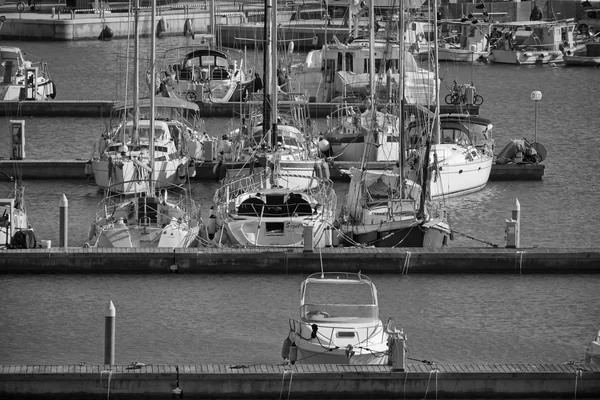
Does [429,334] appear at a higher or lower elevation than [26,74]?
lower

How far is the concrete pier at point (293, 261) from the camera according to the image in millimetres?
35719

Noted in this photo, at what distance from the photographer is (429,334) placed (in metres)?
32.2

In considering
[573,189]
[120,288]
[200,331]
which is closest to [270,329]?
[200,331]

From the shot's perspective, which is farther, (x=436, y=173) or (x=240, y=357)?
(x=436, y=173)

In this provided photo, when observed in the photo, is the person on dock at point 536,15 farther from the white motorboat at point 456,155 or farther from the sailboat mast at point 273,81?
the sailboat mast at point 273,81

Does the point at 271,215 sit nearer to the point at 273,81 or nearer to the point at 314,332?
the point at 273,81

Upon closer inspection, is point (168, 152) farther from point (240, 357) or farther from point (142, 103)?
point (240, 357)

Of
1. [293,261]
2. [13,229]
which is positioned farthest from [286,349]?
[13,229]

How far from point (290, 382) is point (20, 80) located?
3623 cm

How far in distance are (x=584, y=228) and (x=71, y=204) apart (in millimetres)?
13207

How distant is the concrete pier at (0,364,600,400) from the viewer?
27.2 m

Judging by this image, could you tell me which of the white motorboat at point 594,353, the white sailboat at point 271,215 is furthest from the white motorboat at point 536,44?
the white motorboat at point 594,353

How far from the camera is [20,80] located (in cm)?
6134

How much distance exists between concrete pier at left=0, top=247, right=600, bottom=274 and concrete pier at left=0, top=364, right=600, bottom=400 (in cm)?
794
